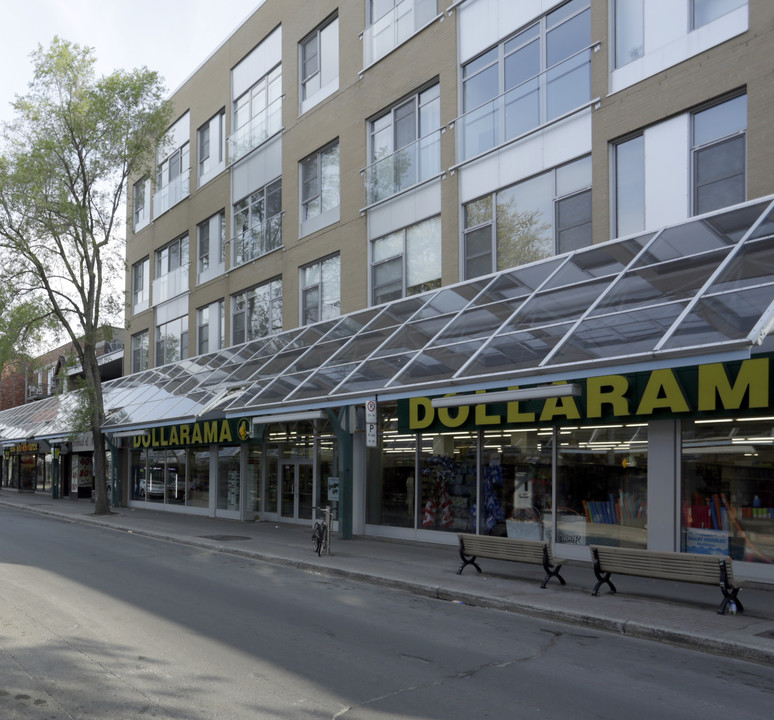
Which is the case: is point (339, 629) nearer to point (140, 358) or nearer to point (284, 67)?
point (284, 67)

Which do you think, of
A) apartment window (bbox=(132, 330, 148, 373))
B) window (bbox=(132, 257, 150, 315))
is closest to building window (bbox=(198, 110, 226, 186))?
window (bbox=(132, 257, 150, 315))

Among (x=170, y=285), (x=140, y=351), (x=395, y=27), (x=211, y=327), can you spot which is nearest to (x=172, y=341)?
(x=170, y=285)

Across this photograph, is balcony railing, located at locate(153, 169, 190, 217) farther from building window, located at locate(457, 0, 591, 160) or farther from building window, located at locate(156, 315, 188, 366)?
building window, located at locate(457, 0, 591, 160)

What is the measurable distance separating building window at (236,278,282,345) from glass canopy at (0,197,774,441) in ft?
10.9

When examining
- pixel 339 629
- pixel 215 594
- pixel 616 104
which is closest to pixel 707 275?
pixel 616 104

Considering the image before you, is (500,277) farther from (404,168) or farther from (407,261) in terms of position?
(404,168)

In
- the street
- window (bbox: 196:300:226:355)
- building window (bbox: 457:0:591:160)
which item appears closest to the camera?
the street

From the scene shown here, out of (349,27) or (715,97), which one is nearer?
(715,97)

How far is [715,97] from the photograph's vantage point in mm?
13133

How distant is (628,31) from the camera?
14578mm

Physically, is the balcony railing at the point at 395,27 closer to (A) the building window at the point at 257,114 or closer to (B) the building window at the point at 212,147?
(A) the building window at the point at 257,114

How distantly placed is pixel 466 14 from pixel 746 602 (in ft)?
45.4

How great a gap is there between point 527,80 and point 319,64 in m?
9.15

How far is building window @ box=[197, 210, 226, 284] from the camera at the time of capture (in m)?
28.9
